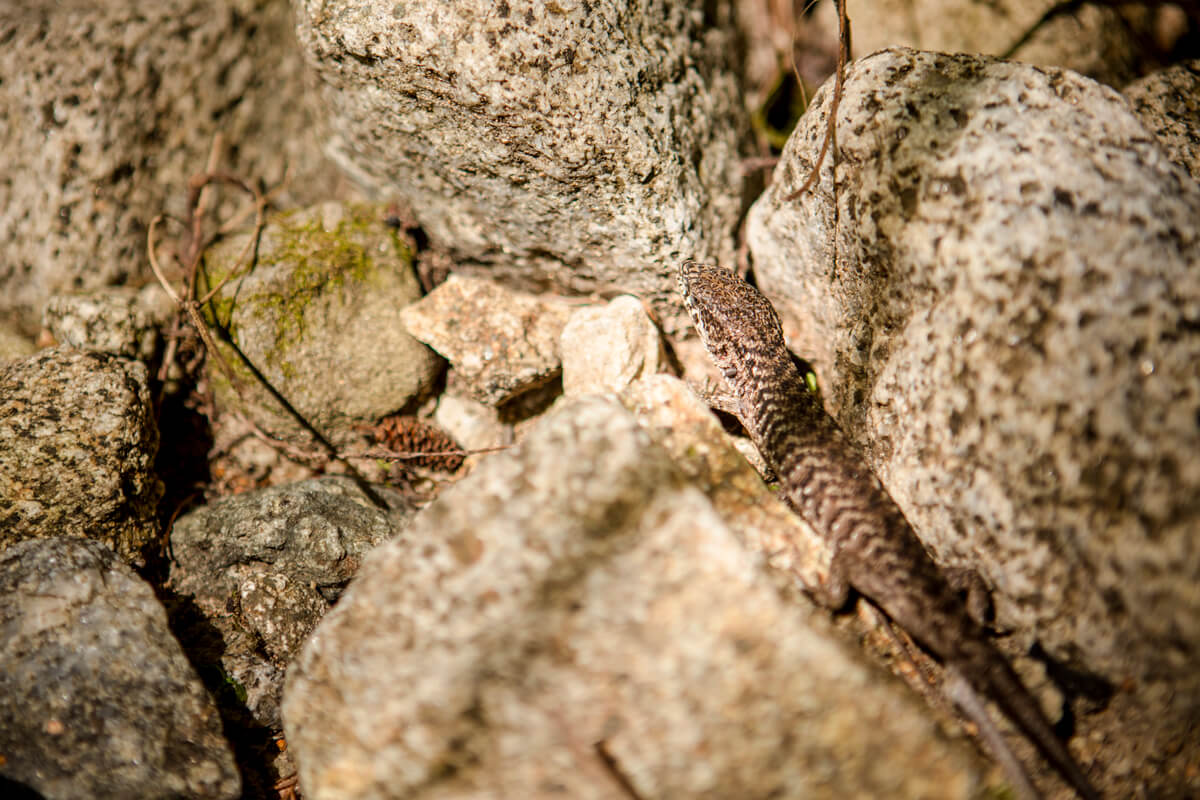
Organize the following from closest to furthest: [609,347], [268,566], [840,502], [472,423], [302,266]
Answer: [840,502] < [268,566] < [609,347] < [302,266] < [472,423]

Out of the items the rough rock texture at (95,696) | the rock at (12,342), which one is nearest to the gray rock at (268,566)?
the rough rock texture at (95,696)

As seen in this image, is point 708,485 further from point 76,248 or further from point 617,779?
point 76,248

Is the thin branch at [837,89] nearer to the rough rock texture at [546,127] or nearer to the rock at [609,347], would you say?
the rough rock texture at [546,127]

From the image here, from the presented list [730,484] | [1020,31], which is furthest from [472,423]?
[1020,31]

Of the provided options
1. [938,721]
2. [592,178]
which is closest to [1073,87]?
[592,178]

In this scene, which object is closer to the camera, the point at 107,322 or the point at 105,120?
the point at 107,322

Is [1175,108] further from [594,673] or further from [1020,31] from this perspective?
[594,673]

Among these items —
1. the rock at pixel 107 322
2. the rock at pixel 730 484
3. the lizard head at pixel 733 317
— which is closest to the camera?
the rock at pixel 730 484
